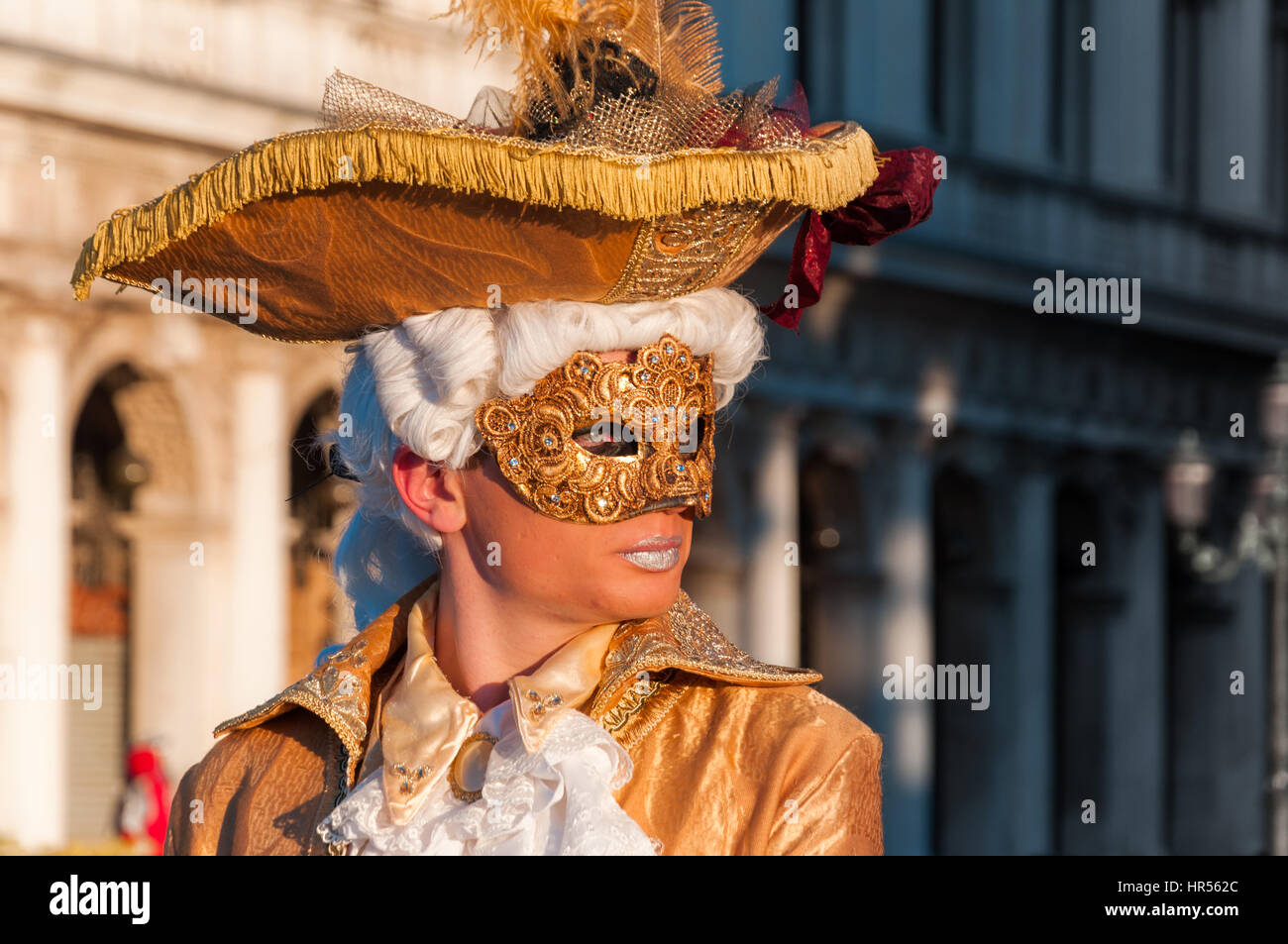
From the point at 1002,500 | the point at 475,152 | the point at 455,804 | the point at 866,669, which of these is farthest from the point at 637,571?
the point at 1002,500

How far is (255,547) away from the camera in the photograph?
47.2 ft

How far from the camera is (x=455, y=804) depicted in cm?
297

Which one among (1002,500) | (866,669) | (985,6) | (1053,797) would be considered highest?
(985,6)

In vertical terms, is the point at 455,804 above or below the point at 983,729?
above

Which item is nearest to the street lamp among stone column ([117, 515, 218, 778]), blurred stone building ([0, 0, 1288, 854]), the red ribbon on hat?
blurred stone building ([0, 0, 1288, 854])

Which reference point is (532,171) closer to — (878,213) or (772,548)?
(878,213)

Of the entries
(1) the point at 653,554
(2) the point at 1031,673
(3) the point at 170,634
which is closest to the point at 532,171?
(1) the point at 653,554

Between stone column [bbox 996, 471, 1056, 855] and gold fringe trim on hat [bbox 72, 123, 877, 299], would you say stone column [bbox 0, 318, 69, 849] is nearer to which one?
gold fringe trim on hat [bbox 72, 123, 877, 299]

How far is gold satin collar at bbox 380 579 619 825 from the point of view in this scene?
2.94 m

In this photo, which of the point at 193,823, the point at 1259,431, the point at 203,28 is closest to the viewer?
the point at 193,823

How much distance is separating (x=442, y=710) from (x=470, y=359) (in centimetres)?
44

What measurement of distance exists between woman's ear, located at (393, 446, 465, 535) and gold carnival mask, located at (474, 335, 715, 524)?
110 mm
